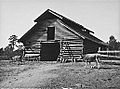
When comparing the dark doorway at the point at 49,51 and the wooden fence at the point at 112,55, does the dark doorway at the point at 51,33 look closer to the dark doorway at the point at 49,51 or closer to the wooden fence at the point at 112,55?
the dark doorway at the point at 49,51

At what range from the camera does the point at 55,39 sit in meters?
24.9

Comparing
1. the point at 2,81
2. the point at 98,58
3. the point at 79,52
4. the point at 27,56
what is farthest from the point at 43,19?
the point at 2,81

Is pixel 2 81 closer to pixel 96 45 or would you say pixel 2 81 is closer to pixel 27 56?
pixel 27 56

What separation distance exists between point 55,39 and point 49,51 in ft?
9.62

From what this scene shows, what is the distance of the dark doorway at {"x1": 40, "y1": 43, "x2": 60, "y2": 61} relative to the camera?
86.2 feet

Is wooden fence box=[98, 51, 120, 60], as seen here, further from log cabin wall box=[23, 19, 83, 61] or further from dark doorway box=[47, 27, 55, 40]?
dark doorway box=[47, 27, 55, 40]

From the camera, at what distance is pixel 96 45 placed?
86.8 ft

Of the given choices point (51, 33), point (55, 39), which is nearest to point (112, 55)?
point (55, 39)

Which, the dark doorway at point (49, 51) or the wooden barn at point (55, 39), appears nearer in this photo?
the wooden barn at point (55, 39)

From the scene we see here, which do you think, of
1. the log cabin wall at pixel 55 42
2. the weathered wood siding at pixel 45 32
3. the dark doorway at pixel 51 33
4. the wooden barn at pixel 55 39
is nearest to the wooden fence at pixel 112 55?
the wooden barn at pixel 55 39

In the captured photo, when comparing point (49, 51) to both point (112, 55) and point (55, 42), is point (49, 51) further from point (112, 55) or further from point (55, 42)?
point (112, 55)

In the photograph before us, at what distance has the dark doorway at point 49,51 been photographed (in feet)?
86.2

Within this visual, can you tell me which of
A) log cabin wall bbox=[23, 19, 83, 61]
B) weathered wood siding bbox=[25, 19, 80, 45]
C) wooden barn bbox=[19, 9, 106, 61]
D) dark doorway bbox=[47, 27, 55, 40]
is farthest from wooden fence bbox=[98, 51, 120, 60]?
dark doorway bbox=[47, 27, 55, 40]

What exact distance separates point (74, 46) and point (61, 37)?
2.21 meters
